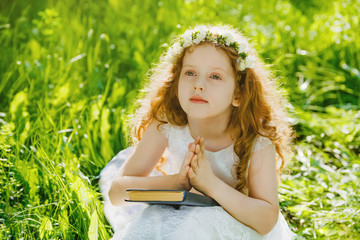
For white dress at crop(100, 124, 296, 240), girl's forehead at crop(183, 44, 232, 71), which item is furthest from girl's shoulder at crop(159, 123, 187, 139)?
girl's forehead at crop(183, 44, 232, 71)

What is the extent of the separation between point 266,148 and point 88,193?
2.96ft

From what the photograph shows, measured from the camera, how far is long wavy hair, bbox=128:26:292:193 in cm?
240

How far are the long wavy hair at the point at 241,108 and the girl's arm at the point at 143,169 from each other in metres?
0.09

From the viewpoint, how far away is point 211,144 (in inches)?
97.7

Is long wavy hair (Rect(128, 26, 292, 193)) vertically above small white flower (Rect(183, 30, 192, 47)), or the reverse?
small white flower (Rect(183, 30, 192, 47))

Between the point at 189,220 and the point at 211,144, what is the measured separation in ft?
1.65

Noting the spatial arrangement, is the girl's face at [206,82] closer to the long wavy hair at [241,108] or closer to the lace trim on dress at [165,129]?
the long wavy hair at [241,108]

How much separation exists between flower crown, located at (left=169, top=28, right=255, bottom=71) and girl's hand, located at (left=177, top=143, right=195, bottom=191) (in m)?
0.44

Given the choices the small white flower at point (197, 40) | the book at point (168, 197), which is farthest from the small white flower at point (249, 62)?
the book at point (168, 197)

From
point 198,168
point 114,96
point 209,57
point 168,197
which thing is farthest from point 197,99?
point 114,96

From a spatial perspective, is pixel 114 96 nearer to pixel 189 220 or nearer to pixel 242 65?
pixel 242 65

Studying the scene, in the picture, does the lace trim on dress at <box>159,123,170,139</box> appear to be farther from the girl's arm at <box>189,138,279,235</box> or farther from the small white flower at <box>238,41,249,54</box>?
the small white flower at <box>238,41,249,54</box>

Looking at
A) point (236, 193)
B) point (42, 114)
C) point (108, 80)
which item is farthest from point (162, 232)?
point (108, 80)

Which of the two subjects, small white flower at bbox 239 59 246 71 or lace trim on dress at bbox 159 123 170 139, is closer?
small white flower at bbox 239 59 246 71
